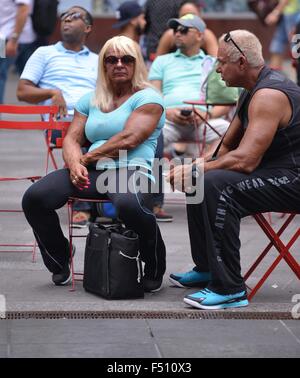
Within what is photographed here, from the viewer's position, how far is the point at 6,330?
5.63 metres

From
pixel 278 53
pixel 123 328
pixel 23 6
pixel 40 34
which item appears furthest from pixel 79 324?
pixel 278 53

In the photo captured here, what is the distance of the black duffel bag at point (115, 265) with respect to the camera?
6234mm

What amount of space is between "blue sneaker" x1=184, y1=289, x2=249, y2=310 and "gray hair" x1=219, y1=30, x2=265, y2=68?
129 cm

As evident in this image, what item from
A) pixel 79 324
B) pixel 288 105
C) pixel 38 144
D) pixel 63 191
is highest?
pixel 288 105

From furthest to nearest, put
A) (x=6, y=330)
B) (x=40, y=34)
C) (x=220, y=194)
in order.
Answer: (x=40, y=34) < (x=220, y=194) < (x=6, y=330)

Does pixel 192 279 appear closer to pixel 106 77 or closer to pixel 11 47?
pixel 106 77

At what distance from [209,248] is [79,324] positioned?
84 centimetres

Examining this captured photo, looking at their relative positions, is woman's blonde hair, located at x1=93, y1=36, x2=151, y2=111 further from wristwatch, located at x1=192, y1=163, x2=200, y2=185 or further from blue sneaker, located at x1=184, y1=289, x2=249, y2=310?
blue sneaker, located at x1=184, y1=289, x2=249, y2=310

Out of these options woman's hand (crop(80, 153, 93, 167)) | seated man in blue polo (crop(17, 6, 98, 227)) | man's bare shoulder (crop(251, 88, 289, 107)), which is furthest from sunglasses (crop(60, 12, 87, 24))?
man's bare shoulder (crop(251, 88, 289, 107))

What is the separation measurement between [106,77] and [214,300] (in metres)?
1.58

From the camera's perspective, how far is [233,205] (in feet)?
19.8

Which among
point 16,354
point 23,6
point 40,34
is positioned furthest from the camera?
point 40,34

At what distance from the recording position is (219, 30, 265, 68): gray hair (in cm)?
614
